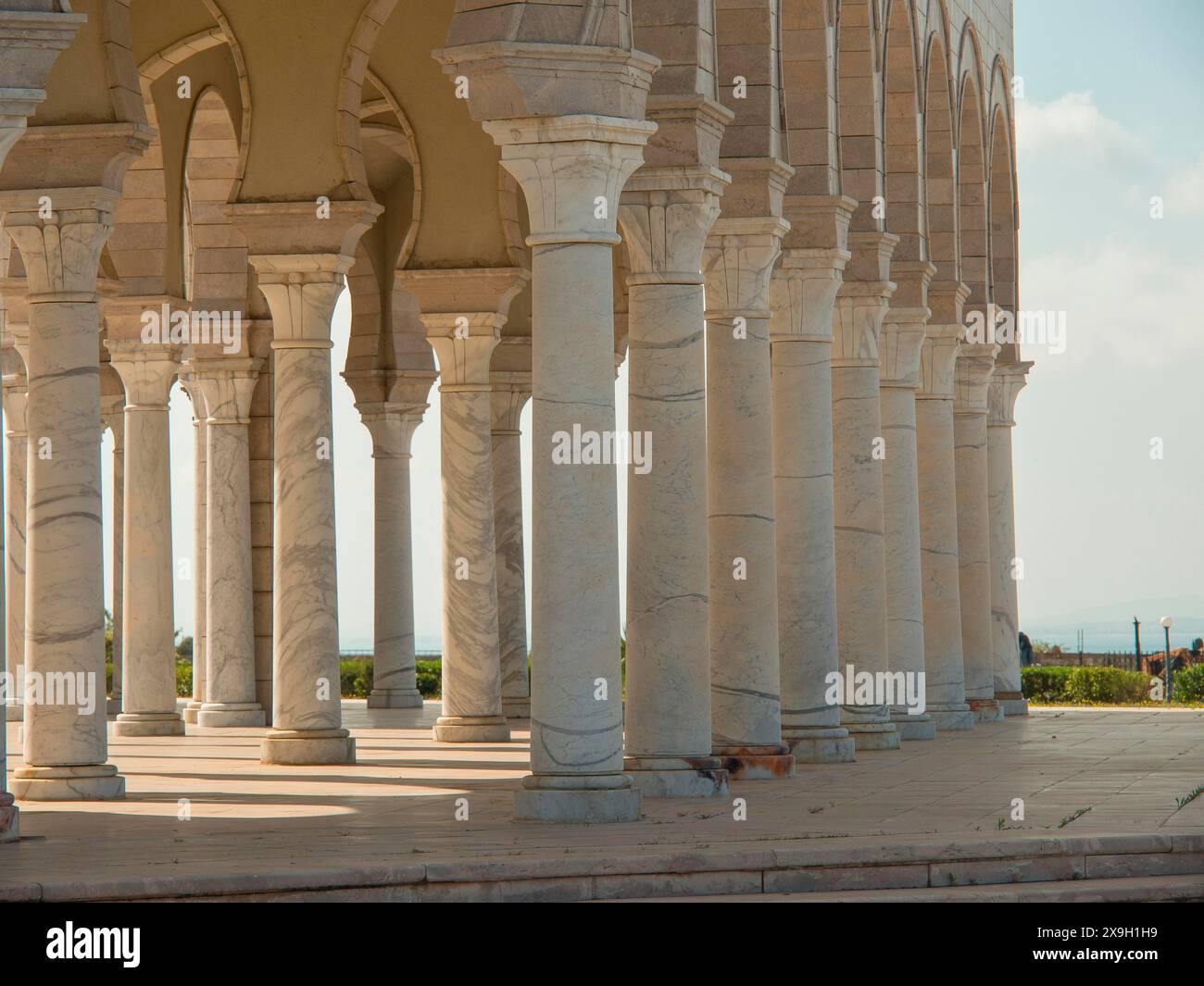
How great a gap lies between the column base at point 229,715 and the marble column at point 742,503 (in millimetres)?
11293

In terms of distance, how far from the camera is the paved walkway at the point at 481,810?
1260 centimetres

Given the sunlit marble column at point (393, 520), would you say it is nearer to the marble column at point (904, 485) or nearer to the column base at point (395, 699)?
the column base at point (395, 699)

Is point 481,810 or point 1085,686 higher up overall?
point 1085,686

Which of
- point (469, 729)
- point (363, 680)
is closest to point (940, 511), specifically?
point (469, 729)

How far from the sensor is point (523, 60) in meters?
14.5

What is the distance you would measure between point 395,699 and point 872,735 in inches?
468

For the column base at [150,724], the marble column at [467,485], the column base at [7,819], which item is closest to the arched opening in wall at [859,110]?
the marble column at [467,485]

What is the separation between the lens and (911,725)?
2584 centimetres

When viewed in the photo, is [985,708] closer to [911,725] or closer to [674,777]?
[911,725]

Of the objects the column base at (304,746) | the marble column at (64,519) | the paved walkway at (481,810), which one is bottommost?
the paved walkway at (481,810)

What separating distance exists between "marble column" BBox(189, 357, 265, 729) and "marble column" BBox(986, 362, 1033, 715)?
12058mm

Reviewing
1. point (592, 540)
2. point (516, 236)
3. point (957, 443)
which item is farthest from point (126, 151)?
point (957, 443)

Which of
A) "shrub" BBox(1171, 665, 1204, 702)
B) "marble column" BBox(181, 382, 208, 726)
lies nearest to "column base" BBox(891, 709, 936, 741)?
"marble column" BBox(181, 382, 208, 726)

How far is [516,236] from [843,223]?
13.6 feet
